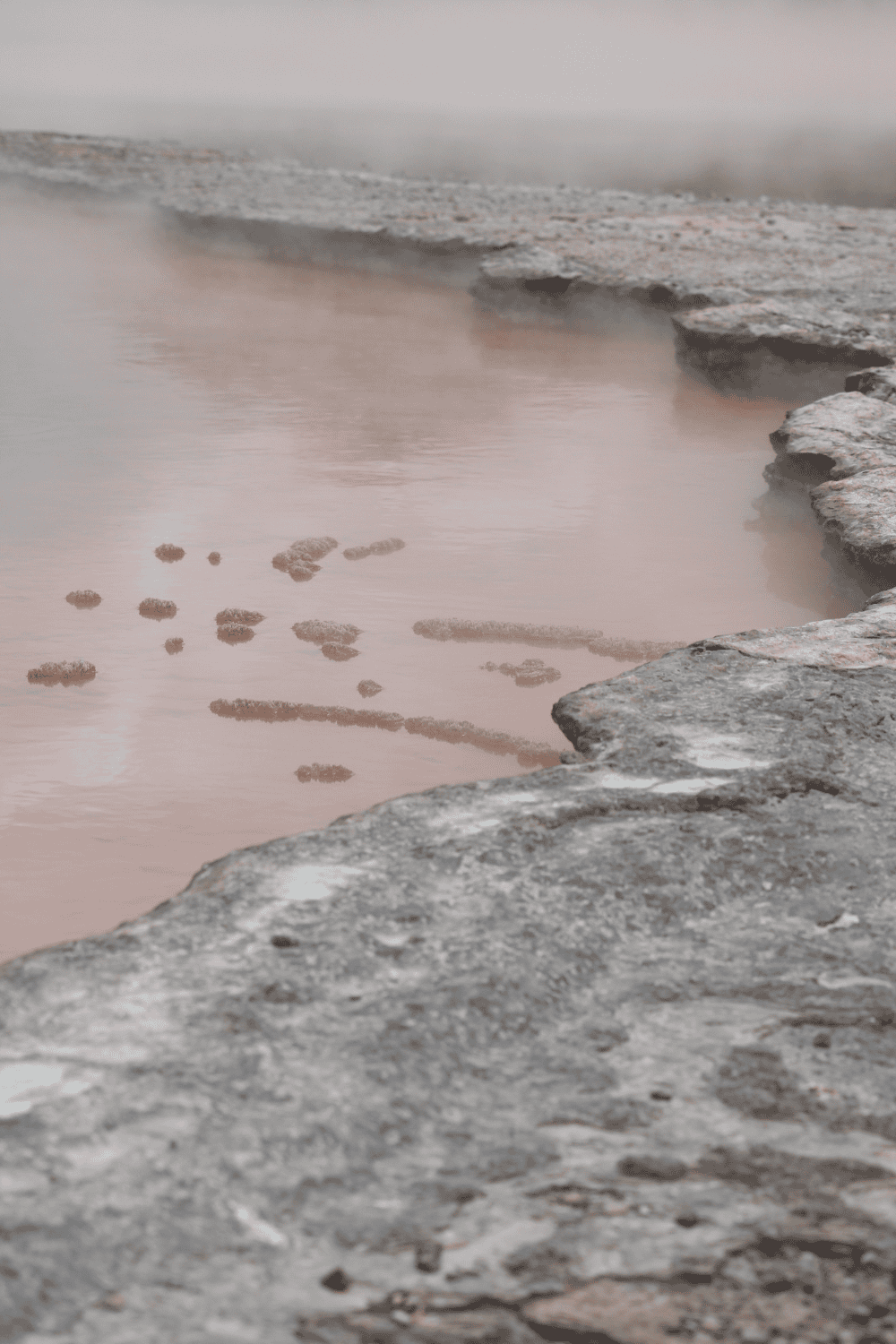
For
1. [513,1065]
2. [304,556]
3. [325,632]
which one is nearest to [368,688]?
[325,632]

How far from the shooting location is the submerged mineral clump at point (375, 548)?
3355 millimetres

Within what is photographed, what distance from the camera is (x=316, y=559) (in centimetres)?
333

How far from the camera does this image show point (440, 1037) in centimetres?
131

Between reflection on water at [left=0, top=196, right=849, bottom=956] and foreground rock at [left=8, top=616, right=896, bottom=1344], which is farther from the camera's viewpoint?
reflection on water at [left=0, top=196, right=849, bottom=956]

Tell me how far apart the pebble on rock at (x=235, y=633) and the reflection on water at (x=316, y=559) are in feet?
0.08

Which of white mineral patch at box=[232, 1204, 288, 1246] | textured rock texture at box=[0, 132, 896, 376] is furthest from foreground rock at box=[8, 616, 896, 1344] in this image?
textured rock texture at box=[0, 132, 896, 376]

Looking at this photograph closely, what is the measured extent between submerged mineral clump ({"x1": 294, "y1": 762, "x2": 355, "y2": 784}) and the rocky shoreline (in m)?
0.49

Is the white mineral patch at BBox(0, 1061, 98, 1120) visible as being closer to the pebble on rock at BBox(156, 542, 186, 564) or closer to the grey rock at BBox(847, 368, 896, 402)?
the pebble on rock at BBox(156, 542, 186, 564)

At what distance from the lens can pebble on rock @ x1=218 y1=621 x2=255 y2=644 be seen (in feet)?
9.32

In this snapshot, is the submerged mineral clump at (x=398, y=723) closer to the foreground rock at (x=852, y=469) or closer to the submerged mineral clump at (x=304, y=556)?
the submerged mineral clump at (x=304, y=556)

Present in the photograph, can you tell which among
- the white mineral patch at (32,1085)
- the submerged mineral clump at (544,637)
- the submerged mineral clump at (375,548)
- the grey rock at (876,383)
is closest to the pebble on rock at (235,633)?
the submerged mineral clump at (544,637)

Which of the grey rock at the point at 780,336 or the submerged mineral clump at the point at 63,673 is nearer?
the submerged mineral clump at the point at 63,673

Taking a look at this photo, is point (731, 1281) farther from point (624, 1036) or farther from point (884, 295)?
point (884, 295)

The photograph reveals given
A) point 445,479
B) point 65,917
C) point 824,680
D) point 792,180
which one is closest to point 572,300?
point 445,479
